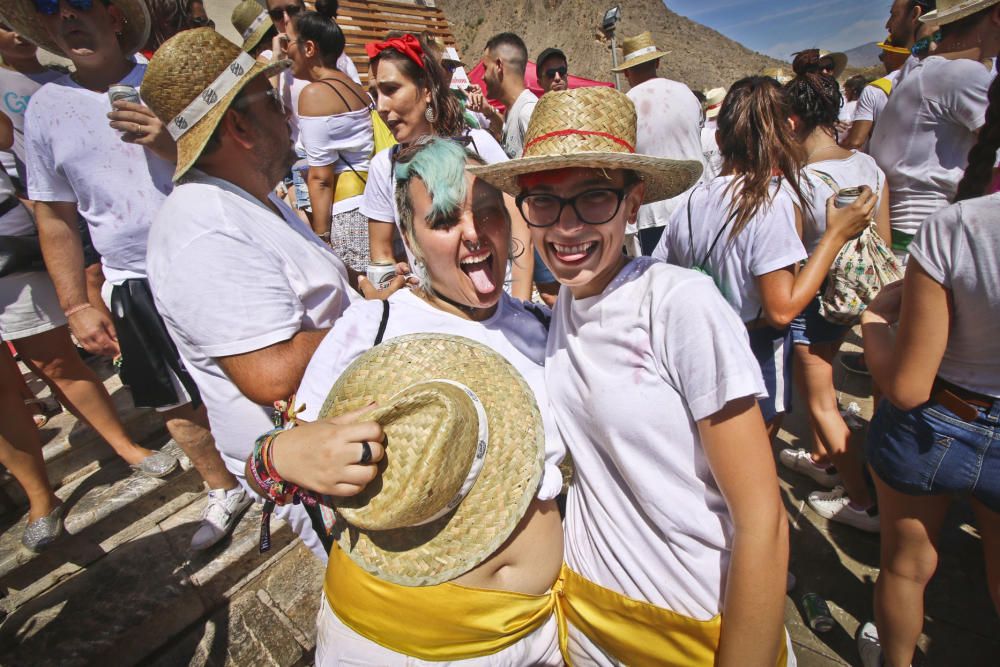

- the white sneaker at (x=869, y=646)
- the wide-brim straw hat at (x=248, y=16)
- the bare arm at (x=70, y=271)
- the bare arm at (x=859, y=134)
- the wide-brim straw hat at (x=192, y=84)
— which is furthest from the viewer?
the wide-brim straw hat at (x=248, y=16)

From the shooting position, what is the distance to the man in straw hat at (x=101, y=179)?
2.12 m

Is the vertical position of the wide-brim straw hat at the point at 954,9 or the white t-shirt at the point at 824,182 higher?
the wide-brim straw hat at the point at 954,9

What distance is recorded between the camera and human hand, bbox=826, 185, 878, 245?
207 centimetres

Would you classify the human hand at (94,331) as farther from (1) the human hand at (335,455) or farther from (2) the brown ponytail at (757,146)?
(2) the brown ponytail at (757,146)

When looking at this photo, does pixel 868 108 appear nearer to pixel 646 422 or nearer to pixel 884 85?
pixel 884 85

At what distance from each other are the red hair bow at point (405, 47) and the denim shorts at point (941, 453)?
2.85m

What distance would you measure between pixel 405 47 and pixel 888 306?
2.64 meters

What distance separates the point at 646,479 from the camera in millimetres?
1194

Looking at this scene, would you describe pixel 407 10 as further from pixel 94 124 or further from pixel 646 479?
pixel 646 479

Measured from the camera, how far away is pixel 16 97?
2855mm

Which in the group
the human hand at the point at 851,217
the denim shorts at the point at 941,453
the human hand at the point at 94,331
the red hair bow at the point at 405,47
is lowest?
the denim shorts at the point at 941,453

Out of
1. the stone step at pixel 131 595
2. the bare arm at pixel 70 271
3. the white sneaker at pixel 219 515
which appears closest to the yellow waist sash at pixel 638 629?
the stone step at pixel 131 595

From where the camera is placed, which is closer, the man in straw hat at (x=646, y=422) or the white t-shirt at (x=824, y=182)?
the man in straw hat at (x=646, y=422)

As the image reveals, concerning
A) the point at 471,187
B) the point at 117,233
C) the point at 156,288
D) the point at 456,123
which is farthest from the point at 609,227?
the point at 117,233
